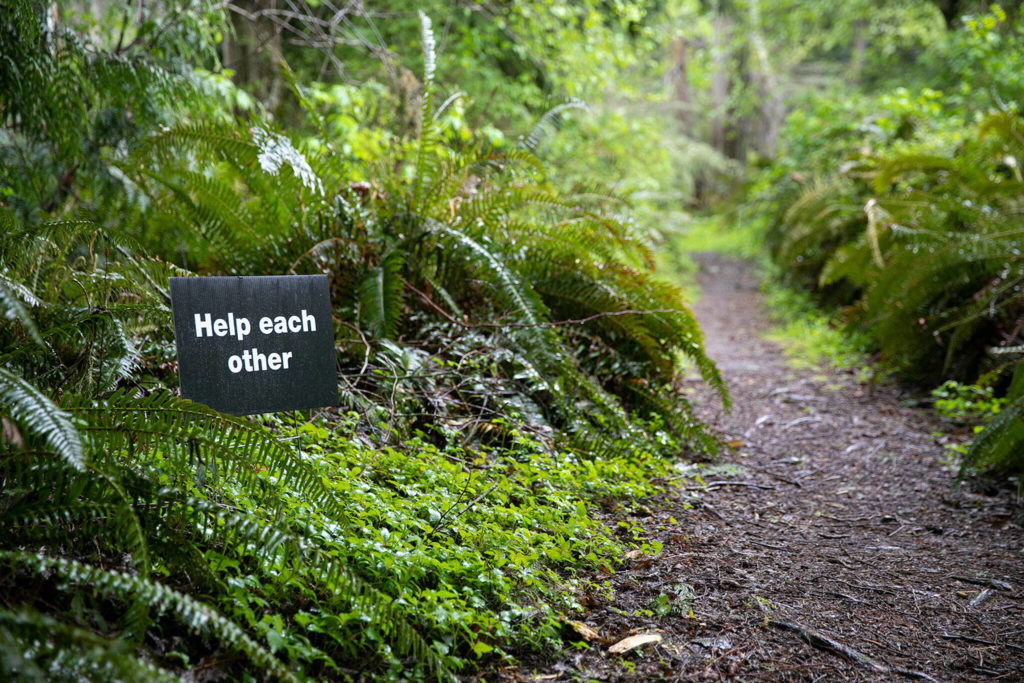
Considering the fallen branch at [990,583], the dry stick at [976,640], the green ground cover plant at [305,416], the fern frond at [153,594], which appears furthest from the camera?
the fallen branch at [990,583]

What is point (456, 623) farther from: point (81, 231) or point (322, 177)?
point (322, 177)

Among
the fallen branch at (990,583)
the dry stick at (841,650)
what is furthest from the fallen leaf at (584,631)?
the fallen branch at (990,583)

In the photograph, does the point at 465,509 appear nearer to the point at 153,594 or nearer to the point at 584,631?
the point at 584,631

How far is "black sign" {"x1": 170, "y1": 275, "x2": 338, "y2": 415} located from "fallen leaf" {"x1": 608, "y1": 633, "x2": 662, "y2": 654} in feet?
4.04

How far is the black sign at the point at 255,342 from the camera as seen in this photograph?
219 centimetres

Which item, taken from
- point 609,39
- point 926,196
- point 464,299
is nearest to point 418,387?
point 464,299

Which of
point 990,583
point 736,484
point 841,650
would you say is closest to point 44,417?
point 841,650

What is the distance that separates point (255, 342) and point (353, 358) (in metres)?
0.94

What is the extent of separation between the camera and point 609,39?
773 cm

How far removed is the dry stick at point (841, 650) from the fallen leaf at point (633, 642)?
411mm

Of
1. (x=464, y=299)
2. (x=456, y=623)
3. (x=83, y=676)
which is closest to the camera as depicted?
(x=83, y=676)

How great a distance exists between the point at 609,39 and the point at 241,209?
5.56 meters

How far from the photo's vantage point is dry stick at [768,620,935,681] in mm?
1967

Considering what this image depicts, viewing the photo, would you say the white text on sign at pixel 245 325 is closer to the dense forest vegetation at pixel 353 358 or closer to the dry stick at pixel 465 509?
the dense forest vegetation at pixel 353 358
